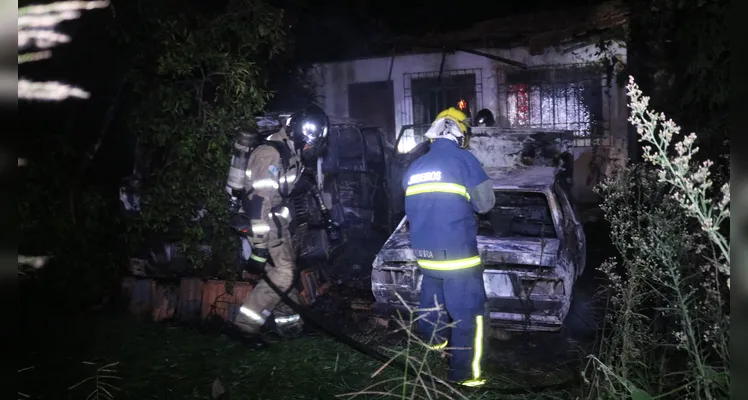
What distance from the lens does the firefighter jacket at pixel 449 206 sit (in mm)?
4176

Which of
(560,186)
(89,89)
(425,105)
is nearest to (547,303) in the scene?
(560,186)

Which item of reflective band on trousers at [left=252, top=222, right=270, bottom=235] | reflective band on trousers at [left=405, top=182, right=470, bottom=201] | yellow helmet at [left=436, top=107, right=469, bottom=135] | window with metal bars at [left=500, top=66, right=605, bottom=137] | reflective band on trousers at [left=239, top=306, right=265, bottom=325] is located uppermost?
window with metal bars at [left=500, top=66, right=605, bottom=137]

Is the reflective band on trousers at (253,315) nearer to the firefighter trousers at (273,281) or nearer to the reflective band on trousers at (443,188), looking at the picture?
the firefighter trousers at (273,281)

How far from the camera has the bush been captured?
258 cm

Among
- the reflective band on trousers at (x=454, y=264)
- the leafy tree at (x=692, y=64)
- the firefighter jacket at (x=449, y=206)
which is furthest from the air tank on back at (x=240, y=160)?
the leafy tree at (x=692, y=64)

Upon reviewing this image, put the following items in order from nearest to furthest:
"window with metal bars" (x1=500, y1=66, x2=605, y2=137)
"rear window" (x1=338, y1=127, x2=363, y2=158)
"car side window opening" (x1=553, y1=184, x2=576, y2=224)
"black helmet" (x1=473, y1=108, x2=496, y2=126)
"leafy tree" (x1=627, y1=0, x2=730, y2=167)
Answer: "leafy tree" (x1=627, y1=0, x2=730, y2=167)
"car side window opening" (x1=553, y1=184, x2=576, y2=224)
"rear window" (x1=338, y1=127, x2=363, y2=158)
"black helmet" (x1=473, y1=108, x2=496, y2=126)
"window with metal bars" (x1=500, y1=66, x2=605, y2=137)

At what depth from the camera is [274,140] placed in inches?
216

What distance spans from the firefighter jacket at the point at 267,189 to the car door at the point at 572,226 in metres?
2.56

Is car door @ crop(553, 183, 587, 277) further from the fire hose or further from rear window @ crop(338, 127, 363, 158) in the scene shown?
rear window @ crop(338, 127, 363, 158)

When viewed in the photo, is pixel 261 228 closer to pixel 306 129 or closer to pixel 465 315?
pixel 306 129

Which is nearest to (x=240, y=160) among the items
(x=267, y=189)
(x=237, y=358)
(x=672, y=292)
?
(x=267, y=189)

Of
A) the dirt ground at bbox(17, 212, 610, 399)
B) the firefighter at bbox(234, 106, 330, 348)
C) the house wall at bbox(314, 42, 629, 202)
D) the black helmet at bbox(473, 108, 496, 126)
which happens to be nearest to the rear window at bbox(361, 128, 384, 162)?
the black helmet at bbox(473, 108, 496, 126)

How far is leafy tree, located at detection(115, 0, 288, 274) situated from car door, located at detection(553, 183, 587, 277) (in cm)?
312

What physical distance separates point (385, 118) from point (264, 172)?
8213 millimetres
